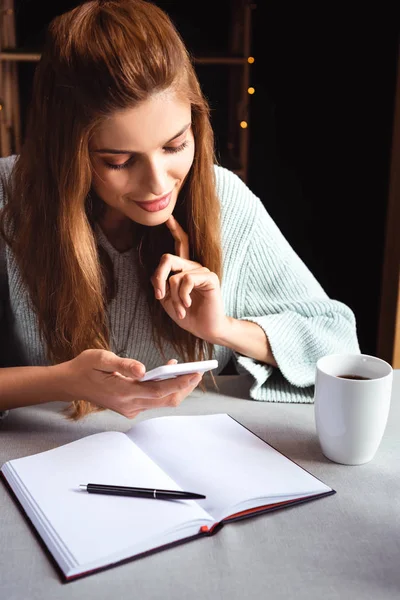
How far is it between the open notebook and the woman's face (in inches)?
14.3

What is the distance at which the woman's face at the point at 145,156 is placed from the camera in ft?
3.31

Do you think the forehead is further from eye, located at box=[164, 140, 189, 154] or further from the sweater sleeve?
the sweater sleeve

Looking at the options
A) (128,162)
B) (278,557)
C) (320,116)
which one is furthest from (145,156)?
(320,116)

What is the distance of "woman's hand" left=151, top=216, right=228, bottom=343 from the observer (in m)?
1.11

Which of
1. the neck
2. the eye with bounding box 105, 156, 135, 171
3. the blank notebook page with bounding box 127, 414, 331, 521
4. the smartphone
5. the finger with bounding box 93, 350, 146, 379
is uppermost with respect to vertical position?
the eye with bounding box 105, 156, 135, 171

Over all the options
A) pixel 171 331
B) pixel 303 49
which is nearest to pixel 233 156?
pixel 303 49

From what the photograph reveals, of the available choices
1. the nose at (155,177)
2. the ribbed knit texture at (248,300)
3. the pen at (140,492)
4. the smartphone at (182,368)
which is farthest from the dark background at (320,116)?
the pen at (140,492)

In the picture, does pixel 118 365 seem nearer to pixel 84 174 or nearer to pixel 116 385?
pixel 116 385

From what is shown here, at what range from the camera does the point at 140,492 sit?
2.61 ft

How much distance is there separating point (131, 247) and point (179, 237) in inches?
5.0

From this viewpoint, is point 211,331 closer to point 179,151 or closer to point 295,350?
point 295,350

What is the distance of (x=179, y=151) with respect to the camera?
1093mm

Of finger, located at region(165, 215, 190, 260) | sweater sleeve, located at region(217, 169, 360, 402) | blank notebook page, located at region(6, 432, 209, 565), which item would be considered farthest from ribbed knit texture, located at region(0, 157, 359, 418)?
blank notebook page, located at region(6, 432, 209, 565)

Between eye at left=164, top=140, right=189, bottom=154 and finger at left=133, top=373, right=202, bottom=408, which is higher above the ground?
eye at left=164, top=140, right=189, bottom=154
